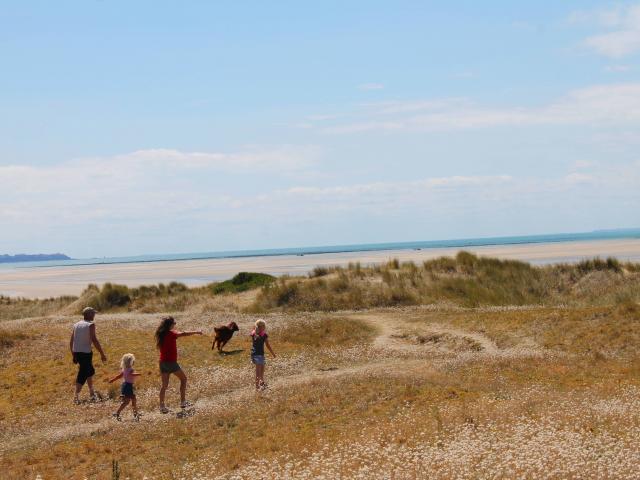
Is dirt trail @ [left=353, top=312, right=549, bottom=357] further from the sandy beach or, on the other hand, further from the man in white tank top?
the sandy beach

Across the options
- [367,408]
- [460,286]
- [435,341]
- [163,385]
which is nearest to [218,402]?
[163,385]

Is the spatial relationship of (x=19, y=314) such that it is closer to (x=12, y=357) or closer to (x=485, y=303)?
(x=12, y=357)

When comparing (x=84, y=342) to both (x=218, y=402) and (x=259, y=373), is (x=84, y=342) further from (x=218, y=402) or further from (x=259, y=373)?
(x=259, y=373)

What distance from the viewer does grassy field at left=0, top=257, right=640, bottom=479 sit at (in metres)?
11.3

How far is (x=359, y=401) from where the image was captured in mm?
16297

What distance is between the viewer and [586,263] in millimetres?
46656

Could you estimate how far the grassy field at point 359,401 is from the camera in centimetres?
1126

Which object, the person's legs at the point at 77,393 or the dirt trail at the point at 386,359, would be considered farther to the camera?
the person's legs at the point at 77,393

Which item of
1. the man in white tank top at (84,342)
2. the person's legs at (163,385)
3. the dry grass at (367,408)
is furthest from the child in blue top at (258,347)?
the man in white tank top at (84,342)

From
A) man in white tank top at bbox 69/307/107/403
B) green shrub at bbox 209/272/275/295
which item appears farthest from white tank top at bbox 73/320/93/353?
green shrub at bbox 209/272/275/295

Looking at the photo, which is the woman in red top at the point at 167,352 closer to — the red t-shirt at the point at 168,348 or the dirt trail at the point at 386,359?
the red t-shirt at the point at 168,348

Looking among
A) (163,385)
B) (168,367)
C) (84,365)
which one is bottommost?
(163,385)

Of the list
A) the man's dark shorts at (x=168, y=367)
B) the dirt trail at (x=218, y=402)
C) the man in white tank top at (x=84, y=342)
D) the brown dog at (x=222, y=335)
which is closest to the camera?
the dirt trail at (x=218, y=402)

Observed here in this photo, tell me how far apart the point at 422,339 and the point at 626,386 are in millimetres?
12610
